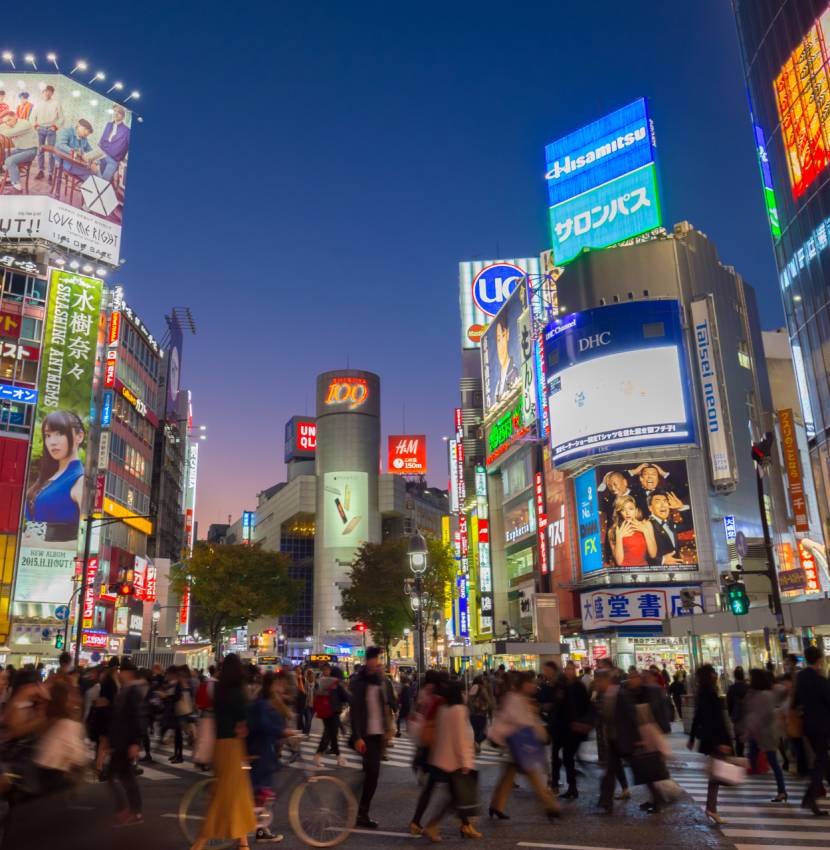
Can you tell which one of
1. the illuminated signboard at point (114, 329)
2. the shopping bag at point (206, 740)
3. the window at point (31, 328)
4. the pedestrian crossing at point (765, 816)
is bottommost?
the pedestrian crossing at point (765, 816)

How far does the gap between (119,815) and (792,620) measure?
2128cm

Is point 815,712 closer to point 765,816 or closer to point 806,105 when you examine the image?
point 765,816

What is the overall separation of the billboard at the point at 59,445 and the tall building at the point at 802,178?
1682 inches

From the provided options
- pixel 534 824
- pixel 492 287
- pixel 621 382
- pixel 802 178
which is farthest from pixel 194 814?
pixel 492 287

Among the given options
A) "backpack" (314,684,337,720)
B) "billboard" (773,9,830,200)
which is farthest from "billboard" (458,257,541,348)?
"backpack" (314,684,337,720)

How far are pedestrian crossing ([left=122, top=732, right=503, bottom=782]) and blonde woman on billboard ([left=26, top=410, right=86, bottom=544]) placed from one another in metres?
35.0

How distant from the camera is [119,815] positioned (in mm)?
9016

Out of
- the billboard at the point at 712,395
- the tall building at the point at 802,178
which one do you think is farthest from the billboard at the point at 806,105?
the billboard at the point at 712,395

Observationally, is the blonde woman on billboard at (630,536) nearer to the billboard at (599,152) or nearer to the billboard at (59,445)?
the billboard at (599,152)

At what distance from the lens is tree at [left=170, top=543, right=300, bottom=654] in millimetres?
60312

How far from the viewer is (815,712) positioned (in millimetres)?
10031

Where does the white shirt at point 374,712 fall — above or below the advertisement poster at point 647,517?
below

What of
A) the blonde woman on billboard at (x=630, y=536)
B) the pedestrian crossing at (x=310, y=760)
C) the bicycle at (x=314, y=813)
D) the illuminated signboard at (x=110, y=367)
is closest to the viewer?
the bicycle at (x=314, y=813)

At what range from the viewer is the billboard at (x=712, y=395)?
44.5 meters
